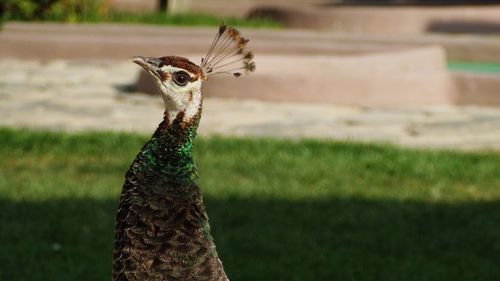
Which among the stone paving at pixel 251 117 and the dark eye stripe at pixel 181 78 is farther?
the stone paving at pixel 251 117

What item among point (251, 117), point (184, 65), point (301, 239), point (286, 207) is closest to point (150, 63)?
point (184, 65)

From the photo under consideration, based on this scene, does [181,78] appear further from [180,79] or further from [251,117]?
[251,117]

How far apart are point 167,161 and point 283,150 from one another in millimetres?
5070

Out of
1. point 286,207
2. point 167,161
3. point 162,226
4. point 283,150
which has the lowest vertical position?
point 283,150

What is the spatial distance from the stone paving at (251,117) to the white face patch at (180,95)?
5.79m

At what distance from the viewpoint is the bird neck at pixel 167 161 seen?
8.72ft

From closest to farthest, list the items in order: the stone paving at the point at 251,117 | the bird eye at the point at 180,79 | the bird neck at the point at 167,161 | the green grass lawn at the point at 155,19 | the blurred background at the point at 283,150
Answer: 1. the bird eye at the point at 180,79
2. the bird neck at the point at 167,161
3. the blurred background at the point at 283,150
4. the stone paving at the point at 251,117
5. the green grass lawn at the point at 155,19

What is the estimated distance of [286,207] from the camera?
645 cm

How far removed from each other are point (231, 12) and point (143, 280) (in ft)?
50.3

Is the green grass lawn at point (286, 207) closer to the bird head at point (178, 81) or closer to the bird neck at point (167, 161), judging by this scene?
the bird neck at point (167, 161)

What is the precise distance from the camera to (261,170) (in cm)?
720

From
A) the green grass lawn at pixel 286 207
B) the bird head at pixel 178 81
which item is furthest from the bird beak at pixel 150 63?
the green grass lawn at pixel 286 207

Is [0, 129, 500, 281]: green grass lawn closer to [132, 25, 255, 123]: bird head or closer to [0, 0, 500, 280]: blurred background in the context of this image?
[0, 0, 500, 280]: blurred background

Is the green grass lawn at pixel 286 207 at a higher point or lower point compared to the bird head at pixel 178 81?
lower
